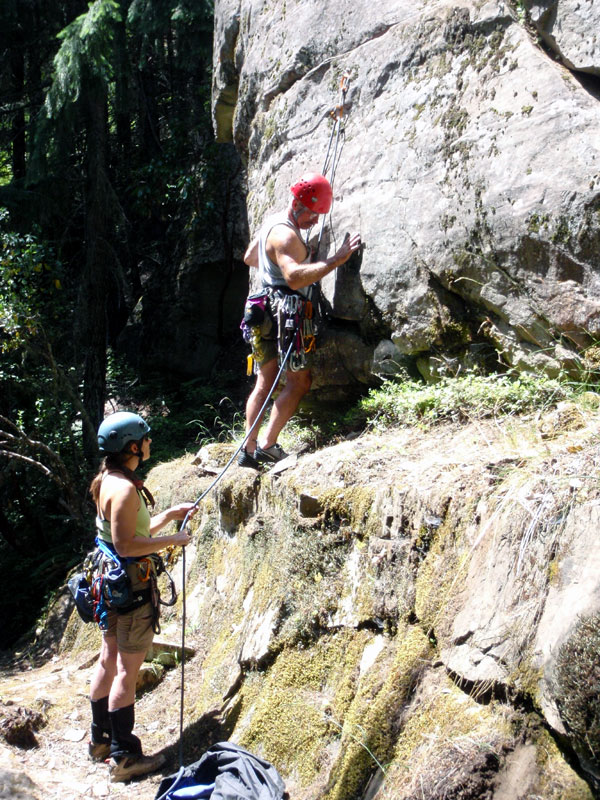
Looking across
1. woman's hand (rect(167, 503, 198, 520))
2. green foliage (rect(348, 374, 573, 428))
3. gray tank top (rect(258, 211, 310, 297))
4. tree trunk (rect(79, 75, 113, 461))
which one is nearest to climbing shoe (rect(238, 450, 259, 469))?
green foliage (rect(348, 374, 573, 428))

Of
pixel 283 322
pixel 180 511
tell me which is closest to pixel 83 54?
pixel 283 322

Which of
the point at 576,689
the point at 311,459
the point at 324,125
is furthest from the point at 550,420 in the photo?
the point at 324,125

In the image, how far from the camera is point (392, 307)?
5.89m

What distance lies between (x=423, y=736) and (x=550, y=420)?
208cm

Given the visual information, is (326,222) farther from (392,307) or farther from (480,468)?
(480,468)

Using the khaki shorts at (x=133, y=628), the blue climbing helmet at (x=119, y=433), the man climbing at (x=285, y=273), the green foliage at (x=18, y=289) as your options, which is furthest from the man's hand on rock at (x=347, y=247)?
the green foliage at (x=18, y=289)

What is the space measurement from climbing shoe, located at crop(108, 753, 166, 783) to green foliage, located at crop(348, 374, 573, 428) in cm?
277

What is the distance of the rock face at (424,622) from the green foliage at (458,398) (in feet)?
0.68

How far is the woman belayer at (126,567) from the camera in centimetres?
430

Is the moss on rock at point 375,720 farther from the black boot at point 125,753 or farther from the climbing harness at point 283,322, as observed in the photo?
the climbing harness at point 283,322

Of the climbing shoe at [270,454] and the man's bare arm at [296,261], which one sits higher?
the man's bare arm at [296,261]

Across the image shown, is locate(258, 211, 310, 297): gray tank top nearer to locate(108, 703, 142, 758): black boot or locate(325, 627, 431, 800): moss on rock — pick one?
locate(325, 627, 431, 800): moss on rock

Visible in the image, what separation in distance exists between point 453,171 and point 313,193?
1019 mm

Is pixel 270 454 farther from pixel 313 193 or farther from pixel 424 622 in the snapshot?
pixel 424 622
